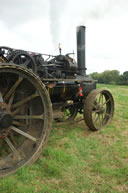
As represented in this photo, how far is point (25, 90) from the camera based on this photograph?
299 centimetres

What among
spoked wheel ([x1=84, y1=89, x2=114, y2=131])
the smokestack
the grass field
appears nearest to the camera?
the grass field

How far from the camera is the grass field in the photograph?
2365mm

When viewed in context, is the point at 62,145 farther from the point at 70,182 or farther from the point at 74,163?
the point at 70,182

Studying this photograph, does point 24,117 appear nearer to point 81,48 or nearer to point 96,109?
point 96,109

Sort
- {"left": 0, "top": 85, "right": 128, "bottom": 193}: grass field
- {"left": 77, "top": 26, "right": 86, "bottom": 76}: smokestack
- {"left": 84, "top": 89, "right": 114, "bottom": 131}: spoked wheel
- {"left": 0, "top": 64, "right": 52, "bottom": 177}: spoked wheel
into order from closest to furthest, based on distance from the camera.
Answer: {"left": 0, "top": 85, "right": 128, "bottom": 193}: grass field
{"left": 0, "top": 64, "right": 52, "bottom": 177}: spoked wheel
{"left": 84, "top": 89, "right": 114, "bottom": 131}: spoked wheel
{"left": 77, "top": 26, "right": 86, "bottom": 76}: smokestack

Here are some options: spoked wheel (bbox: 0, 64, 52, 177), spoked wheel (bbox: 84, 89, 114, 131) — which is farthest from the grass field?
spoked wheel (bbox: 84, 89, 114, 131)

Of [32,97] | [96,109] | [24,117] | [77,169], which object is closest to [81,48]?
[96,109]

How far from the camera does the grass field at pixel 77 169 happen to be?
2365 millimetres

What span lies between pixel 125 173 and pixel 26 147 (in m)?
1.76

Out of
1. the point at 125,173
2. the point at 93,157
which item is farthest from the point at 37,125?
the point at 125,173

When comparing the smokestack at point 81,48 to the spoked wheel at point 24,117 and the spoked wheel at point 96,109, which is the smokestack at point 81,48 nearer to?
the spoked wheel at point 96,109

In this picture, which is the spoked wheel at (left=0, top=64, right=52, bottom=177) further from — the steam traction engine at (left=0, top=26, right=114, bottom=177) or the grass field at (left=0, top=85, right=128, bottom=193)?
the grass field at (left=0, top=85, right=128, bottom=193)

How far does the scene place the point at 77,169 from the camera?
2.87m

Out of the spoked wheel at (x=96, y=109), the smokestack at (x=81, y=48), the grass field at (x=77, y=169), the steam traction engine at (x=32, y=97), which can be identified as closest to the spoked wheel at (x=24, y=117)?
the steam traction engine at (x=32, y=97)
